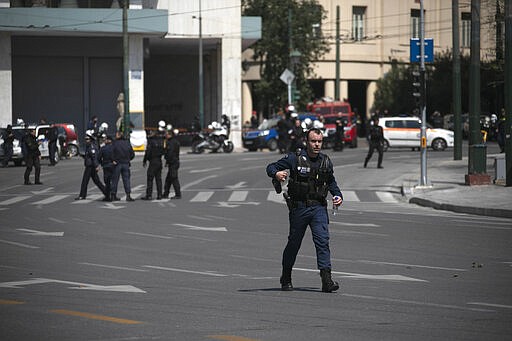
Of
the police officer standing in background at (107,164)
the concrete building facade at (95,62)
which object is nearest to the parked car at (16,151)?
the concrete building facade at (95,62)

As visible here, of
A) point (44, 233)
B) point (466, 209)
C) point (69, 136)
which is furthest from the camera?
point (69, 136)

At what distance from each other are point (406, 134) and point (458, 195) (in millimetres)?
25634

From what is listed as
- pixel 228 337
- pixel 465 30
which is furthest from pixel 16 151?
pixel 465 30

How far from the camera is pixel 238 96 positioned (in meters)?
63.4

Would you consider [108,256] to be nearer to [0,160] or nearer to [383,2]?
[0,160]

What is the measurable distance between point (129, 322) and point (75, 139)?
4183 centimetres

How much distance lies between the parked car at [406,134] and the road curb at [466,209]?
25.7 meters

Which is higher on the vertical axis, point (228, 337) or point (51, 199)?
point (228, 337)

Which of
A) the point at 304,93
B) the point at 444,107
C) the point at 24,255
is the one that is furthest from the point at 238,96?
the point at 24,255

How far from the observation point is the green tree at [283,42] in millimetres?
73500

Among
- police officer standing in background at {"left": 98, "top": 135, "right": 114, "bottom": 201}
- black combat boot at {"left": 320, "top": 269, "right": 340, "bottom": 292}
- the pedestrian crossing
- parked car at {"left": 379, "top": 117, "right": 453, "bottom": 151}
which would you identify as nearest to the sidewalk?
the pedestrian crossing

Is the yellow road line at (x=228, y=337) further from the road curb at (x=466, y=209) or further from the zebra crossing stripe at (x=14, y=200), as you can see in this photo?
the zebra crossing stripe at (x=14, y=200)

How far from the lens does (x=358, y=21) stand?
8475 cm

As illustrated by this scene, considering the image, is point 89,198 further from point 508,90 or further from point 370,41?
point 370,41
